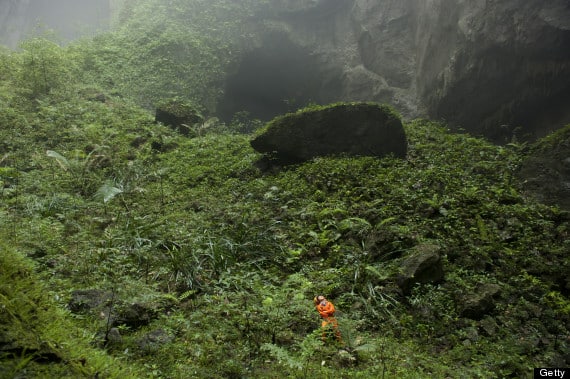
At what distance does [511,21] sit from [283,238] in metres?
10.8

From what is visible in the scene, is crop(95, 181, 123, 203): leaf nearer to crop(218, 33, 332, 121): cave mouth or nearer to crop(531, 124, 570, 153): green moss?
crop(531, 124, 570, 153): green moss

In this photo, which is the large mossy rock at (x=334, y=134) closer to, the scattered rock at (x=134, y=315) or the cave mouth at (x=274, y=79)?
the scattered rock at (x=134, y=315)

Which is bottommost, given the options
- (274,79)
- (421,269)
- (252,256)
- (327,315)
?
(327,315)

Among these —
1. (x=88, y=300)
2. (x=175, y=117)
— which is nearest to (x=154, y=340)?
(x=88, y=300)

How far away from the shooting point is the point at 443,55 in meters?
15.2

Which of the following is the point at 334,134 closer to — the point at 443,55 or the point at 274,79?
the point at 443,55

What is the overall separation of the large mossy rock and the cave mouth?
8.43 meters

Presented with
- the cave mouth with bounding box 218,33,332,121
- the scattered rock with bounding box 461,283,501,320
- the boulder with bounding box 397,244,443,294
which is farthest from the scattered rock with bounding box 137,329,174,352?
the cave mouth with bounding box 218,33,332,121

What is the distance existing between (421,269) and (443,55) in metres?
11.6

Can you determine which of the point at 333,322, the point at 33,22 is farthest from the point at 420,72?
the point at 33,22

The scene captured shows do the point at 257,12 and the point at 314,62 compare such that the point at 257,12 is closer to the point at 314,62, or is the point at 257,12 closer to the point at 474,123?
the point at 314,62

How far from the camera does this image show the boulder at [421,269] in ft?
21.2

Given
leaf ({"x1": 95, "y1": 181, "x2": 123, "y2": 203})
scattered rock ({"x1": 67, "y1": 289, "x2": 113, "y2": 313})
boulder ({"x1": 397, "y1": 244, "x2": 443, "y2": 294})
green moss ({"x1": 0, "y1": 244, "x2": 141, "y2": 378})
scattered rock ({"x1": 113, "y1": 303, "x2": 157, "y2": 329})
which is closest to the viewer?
green moss ({"x1": 0, "y1": 244, "x2": 141, "y2": 378})

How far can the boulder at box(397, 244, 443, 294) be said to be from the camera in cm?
647
